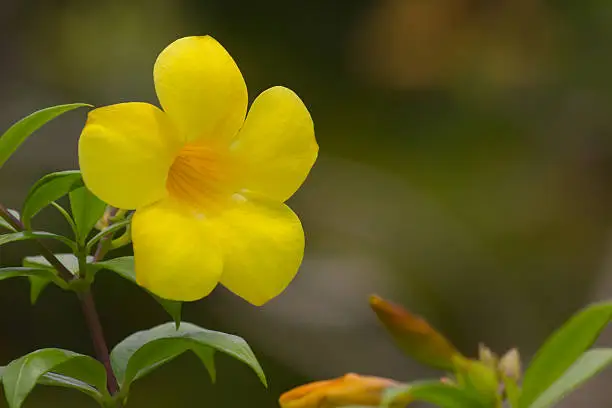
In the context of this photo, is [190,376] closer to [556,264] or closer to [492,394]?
[556,264]

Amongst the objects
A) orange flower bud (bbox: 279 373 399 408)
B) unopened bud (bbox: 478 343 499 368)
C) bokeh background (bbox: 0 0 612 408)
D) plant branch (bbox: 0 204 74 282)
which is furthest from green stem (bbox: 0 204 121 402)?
bokeh background (bbox: 0 0 612 408)

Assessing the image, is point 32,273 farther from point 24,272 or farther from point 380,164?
point 380,164

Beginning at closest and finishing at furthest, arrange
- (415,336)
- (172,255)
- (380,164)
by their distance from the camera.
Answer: (172,255) < (415,336) < (380,164)

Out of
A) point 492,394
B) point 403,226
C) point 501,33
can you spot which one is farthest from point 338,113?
point 492,394

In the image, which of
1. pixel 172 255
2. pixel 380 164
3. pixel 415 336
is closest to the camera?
pixel 172 255

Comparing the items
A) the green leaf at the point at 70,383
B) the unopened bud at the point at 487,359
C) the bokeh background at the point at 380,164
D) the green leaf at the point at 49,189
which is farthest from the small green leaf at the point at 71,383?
the bokeh background at the point at 380,164

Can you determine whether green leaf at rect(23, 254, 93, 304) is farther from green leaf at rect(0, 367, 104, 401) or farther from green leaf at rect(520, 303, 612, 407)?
green leaf at rect(520, 303, 612, 407)

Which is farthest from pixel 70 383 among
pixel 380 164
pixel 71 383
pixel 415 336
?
pixel 380 164

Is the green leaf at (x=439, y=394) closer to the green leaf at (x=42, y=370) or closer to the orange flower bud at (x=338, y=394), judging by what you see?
the orange flower bud at (x=338, y=394)
